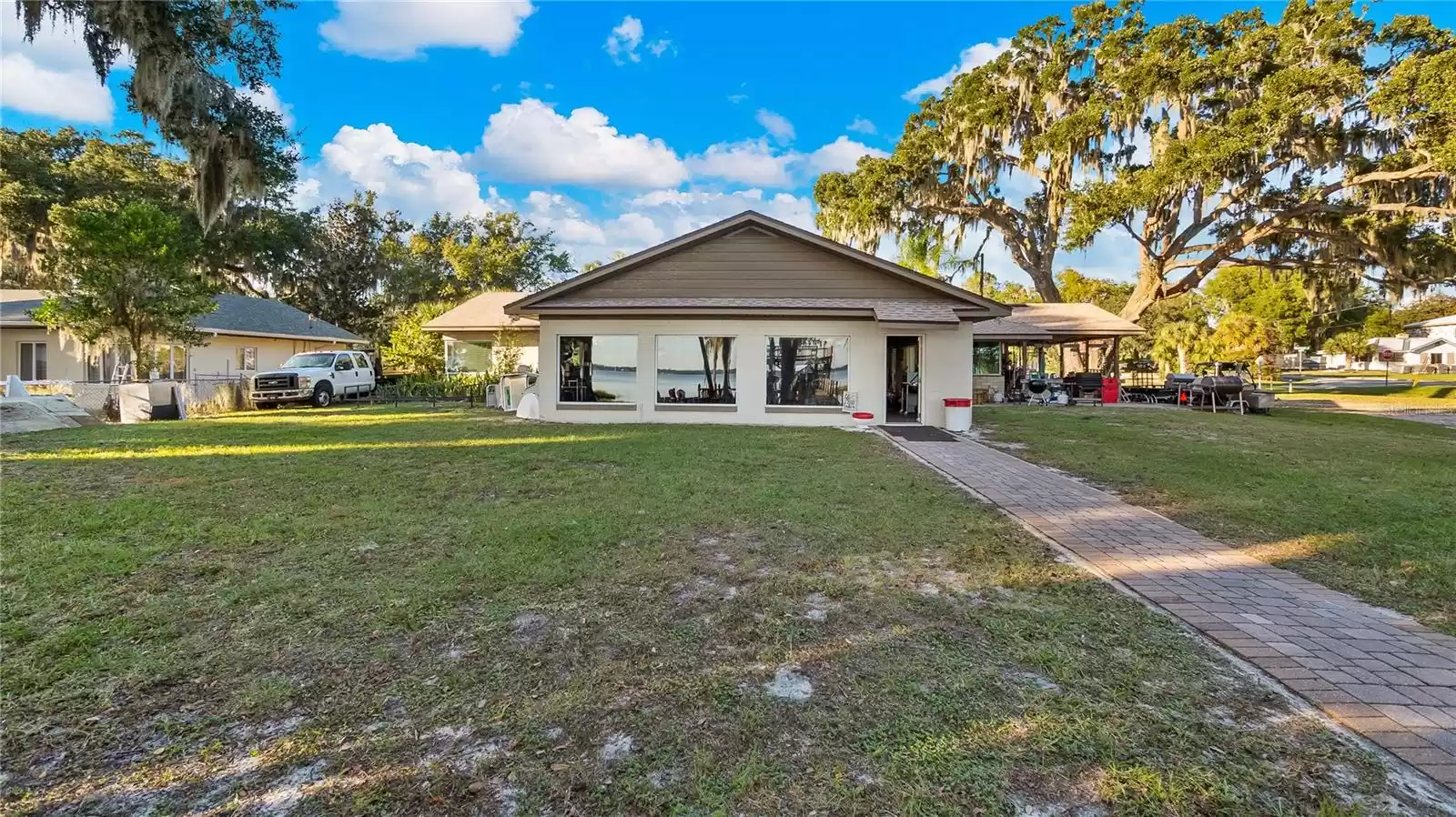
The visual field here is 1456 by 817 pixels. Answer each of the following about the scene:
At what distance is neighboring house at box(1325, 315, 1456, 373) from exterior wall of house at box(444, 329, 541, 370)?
201 feet

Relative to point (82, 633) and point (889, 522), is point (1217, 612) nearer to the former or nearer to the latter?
point (889, 522)

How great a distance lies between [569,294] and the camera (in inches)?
539

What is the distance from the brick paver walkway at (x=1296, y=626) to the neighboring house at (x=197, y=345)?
68.1 feet

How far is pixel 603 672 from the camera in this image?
289cm

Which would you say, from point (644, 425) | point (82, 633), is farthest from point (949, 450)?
point (82, 633)

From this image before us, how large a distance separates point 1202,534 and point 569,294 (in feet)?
38.5

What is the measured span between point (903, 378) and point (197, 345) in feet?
62.4

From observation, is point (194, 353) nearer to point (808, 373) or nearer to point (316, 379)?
point (316, 379)

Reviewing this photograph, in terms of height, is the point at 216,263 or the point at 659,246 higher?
the point at 216,263

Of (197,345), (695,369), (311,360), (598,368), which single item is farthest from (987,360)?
(197,345)

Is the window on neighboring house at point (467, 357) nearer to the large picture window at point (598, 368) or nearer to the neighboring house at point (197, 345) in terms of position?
the neighboring house at point (197, 345)

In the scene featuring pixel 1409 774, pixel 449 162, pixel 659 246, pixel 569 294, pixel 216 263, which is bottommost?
pixel 1409 774

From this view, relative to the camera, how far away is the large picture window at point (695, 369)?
13.5 metres

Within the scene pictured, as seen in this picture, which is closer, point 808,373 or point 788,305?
point 788,305
